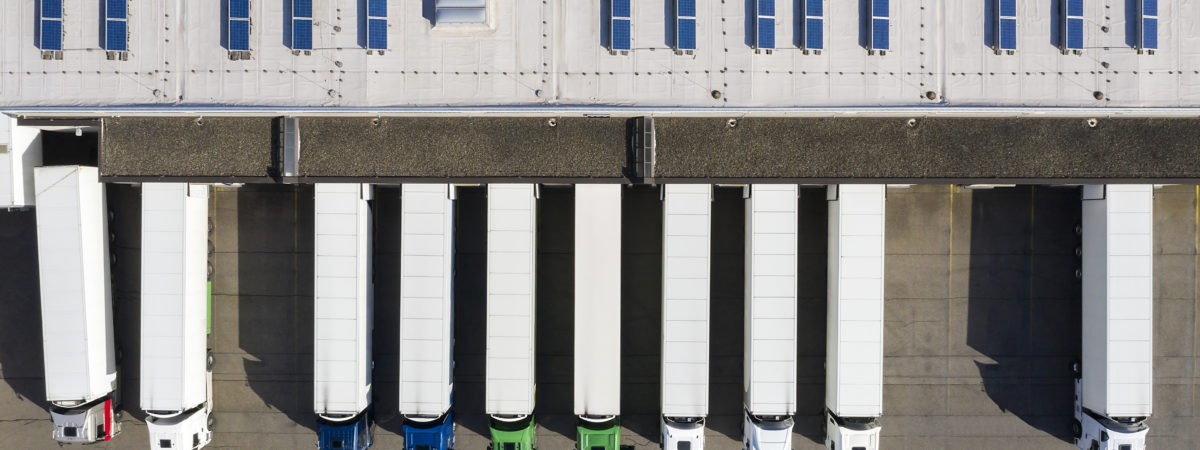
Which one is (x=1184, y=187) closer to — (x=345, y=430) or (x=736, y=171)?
(x=736, y=171)

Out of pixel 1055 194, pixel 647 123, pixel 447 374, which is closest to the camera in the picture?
pixel 647 123

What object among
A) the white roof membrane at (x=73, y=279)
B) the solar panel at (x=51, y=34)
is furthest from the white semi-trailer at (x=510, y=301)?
the solar panel at (x=51, y=34)

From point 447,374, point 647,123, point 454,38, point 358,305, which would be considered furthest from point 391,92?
point 447,374

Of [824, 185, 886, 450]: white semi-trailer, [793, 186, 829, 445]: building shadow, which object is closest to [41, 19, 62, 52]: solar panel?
[793, 186, 829, 445]: building shadow

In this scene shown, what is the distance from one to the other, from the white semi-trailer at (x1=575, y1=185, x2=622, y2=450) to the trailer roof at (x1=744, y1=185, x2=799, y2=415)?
436 cm

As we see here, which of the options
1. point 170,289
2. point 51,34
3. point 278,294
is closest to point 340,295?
point 278,294

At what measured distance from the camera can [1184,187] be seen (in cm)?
1945

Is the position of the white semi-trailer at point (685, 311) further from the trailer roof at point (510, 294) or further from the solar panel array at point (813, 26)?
the solar panel array at point (813, 26)

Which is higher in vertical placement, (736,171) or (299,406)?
(736,171)

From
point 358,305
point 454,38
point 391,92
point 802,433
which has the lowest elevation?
point 802,433

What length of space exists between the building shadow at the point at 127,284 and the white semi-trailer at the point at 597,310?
1545 centimetres

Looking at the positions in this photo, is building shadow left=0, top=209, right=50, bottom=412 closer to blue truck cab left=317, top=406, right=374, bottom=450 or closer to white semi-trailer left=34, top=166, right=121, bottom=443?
white semi-trailer left=34, top=166, right=121, bottom=443

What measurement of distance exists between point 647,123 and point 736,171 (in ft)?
10.4

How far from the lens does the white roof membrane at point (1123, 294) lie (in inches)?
700
